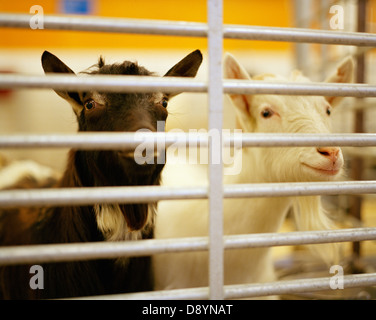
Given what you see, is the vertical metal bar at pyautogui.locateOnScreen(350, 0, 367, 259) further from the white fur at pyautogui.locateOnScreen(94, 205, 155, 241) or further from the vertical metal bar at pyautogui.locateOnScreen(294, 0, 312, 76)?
the white fur at pyautogui.locateOnScreen(94, 205, 155, 241)

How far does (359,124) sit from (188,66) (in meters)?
1.64

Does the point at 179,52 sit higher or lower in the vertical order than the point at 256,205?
higher

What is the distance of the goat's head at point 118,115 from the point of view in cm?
101

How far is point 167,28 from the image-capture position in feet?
2.70

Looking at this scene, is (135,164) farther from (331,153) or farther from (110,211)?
(331,153)

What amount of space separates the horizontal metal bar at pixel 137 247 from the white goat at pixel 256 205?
359 mm

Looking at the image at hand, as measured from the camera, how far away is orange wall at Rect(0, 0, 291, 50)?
4547 millimetres

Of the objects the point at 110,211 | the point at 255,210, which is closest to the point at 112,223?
the point at 110,211

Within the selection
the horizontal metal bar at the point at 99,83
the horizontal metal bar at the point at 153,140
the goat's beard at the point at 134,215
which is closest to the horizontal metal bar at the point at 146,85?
the horizontal metal bar at the point at 99,83

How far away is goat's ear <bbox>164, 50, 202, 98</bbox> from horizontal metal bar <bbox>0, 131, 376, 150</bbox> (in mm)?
381

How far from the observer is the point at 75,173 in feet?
3.98

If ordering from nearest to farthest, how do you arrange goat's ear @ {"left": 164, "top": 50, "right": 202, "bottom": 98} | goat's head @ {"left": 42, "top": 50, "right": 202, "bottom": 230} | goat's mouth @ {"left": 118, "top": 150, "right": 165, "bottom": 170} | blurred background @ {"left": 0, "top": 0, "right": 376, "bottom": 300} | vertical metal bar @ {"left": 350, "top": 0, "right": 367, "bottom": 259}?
goat's mouth @ {"left": 118, "top": 150, "right": 165, "bottom": 170} < goat's head @ {"left": 42, "top": 50, "right": 202, "bottom": 230} < goat's ear @ {"left": 164, "top": 50, "right": 202, "bottom": 98} < vertical metal bar @ {"left": 350, "top": 0, "right": 367, "bottom": 259} < blurred background @ {"left": 0, "top": 0, "right": 376, "bottom": 300}

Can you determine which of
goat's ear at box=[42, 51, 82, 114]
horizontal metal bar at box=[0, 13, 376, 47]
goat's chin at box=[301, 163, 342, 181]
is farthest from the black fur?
goat's chin at box=[301, 163, 342, 181]
